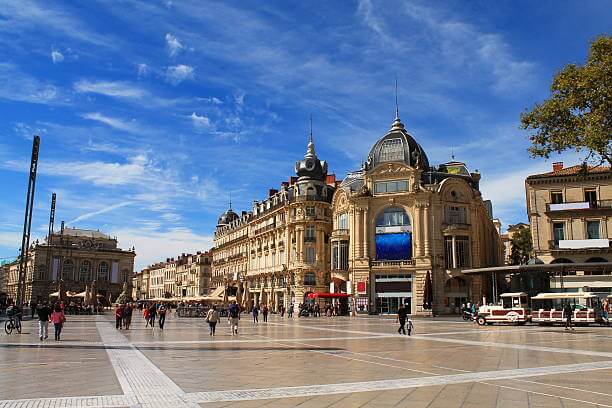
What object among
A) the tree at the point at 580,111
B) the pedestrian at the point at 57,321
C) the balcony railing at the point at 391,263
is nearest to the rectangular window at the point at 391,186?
the balcony railing at the point at 391,263

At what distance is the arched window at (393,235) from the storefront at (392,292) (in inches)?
86.3

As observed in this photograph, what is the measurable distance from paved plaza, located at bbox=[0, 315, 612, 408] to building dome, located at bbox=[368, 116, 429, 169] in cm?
4195

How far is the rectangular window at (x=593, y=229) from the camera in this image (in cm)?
4747

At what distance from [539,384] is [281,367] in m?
6.22

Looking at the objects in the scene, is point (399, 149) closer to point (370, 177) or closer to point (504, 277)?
point (370, 177)

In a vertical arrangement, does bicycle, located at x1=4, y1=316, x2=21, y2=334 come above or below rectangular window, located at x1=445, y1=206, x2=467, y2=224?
below

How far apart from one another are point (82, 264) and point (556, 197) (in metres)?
102

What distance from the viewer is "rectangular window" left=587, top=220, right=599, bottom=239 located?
1869 inches

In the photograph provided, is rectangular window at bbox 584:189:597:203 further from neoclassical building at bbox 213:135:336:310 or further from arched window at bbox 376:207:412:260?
neoclassical building at bbox 213:135:336:310

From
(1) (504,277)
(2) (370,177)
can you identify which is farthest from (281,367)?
(1) (504,277)

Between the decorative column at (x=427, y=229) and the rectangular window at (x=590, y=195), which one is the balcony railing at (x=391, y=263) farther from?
the rectangular window at (x=590, y=195)

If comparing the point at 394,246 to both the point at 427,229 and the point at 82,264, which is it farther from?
the point at 82,264

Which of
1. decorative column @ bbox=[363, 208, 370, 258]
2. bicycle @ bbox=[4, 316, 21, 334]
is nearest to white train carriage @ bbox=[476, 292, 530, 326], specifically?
decorative column @ bbox=[363, 208, 370, 258]

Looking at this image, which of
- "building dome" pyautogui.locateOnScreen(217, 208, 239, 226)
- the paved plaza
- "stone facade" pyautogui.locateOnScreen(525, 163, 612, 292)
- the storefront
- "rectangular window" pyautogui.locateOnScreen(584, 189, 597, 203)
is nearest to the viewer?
the paved plaza
